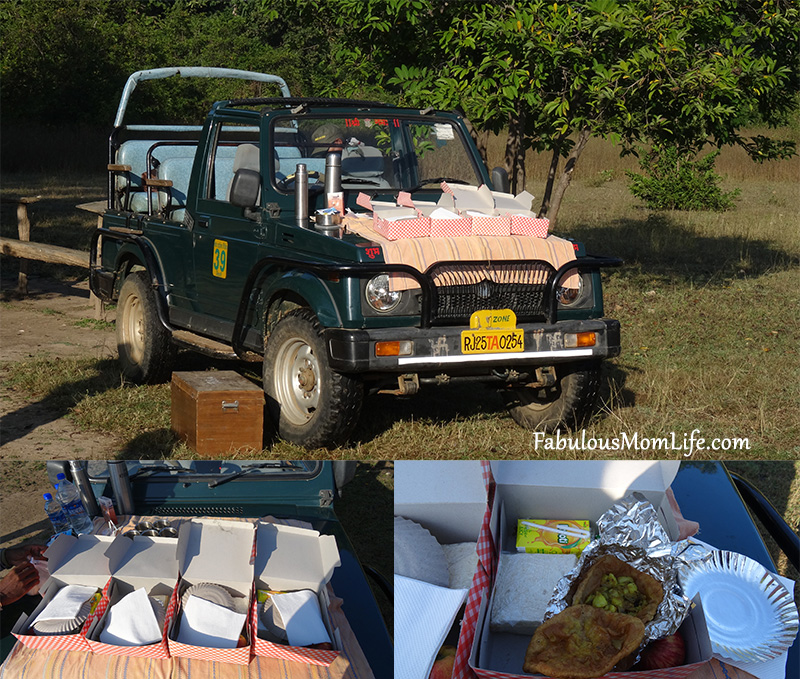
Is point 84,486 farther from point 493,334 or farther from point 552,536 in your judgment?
point 493,334

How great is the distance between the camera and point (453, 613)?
7.62 feet

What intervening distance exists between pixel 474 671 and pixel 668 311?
9.07 meters

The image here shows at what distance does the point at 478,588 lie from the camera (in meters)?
2.40

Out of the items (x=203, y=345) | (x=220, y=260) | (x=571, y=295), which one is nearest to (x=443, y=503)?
(x=571, y=295)

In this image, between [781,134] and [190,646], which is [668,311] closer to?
[190,646]

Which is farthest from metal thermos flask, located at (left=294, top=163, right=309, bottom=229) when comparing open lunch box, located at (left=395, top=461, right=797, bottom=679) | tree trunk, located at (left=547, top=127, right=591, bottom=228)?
tree trunk, located at (left=547, top=127, right=591, bottom=228)

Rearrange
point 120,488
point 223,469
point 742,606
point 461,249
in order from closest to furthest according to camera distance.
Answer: point 742,606, point 120,488, point 223,469, point 461,249

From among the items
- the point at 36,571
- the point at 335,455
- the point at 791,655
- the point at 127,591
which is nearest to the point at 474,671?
the point at 791,655

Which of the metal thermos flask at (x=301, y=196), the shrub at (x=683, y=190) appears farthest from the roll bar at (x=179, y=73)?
the shrub at (x=683, y=190)

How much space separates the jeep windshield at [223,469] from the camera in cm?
419

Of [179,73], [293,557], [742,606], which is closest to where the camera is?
[742,606]

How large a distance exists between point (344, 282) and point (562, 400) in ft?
5.60

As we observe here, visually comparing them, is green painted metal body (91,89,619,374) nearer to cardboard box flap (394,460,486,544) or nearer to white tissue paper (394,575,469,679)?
cardboard box flap (394,460,486,544)

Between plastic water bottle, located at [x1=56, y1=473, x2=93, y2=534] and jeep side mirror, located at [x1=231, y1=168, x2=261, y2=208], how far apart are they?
114 inches
